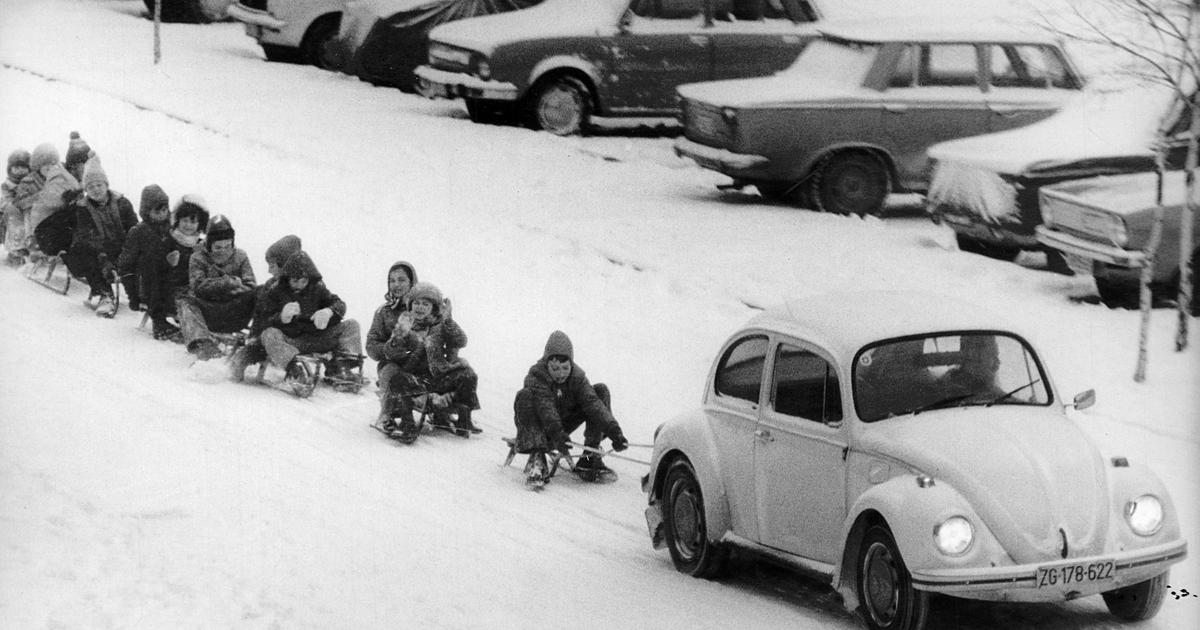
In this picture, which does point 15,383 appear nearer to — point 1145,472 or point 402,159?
point 402,159

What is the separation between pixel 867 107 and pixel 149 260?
16.2 ft

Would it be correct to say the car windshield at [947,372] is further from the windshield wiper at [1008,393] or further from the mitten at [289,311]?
the mitten at [289,311]

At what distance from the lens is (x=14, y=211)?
13.9m

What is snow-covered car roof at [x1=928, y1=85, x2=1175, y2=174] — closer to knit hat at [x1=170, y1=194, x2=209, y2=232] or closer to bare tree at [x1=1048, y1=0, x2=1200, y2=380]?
bare tree at [x1=1048, y1=0, x2=1200, y2=380]

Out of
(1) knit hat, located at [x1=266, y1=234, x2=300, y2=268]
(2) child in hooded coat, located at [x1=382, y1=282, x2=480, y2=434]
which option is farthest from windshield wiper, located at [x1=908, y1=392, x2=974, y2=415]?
(1) knit hat, located at [x1=266, y1=234, x2=300, y2=268]

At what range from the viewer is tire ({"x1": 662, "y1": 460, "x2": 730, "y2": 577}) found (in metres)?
7.82

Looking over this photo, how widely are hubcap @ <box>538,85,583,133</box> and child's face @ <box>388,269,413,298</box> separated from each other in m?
3.83

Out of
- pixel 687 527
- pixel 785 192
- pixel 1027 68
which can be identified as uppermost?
pixel 1027 68

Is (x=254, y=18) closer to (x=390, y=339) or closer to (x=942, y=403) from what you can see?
(x=390, y=339)

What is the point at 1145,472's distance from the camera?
6.71 m

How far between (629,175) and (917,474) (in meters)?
5.79

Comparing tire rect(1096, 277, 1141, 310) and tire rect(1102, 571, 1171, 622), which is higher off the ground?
tire rect(1096, 277, 1141, 310)

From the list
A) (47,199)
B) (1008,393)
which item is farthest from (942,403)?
(47,199)

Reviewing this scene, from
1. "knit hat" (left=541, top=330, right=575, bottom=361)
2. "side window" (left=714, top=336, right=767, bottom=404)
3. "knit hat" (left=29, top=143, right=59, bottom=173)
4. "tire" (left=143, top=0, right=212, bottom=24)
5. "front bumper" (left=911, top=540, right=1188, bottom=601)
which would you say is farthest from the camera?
"tire" (left=143, top=0, right=212, bottom=24)
